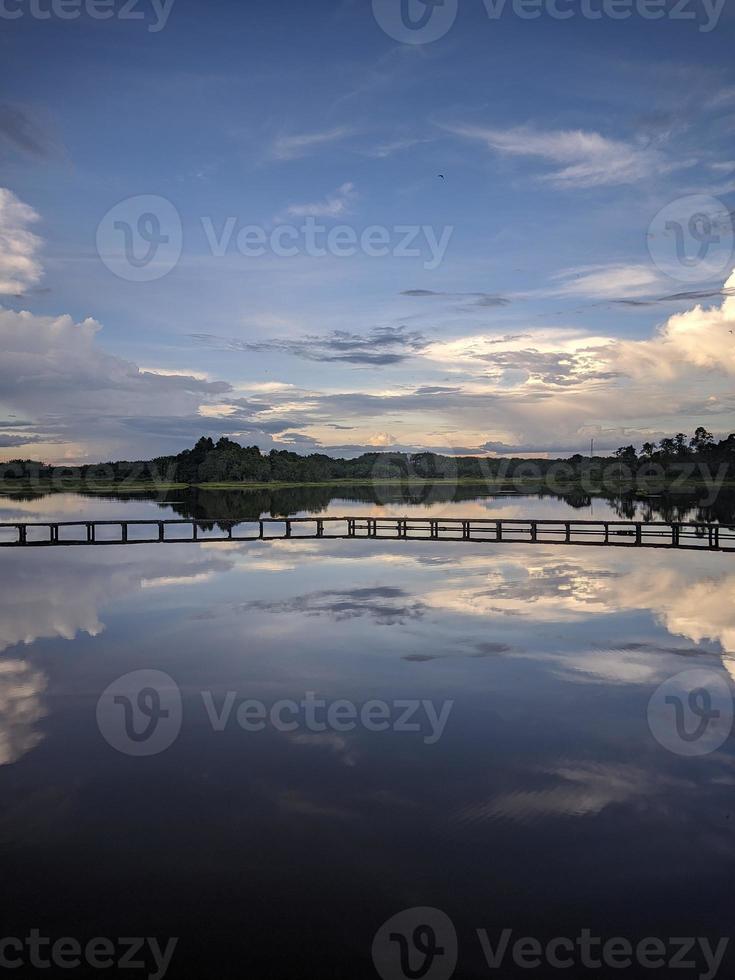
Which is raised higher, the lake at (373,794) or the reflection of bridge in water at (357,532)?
the reflection of bridge in water at (357,532)

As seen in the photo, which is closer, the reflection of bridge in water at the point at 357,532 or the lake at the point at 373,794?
the lake at the point at 373,794

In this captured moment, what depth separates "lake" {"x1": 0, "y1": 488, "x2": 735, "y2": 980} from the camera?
723 cm

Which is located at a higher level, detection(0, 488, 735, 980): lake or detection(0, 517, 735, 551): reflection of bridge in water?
detection(0, 517, 735, 551): reflection of bridge in water

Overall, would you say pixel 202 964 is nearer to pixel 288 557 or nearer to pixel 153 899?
pixel 153 899

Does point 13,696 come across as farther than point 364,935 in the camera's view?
Yes

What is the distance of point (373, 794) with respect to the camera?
33.1 feet

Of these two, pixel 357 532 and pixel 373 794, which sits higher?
pixel 357 532

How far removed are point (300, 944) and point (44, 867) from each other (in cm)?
354

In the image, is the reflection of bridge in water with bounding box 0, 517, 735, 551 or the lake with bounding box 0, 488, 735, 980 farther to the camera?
the reflection of bridge in water with bounding box 0, 517, 735, 551

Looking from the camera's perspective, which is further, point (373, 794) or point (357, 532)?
point (357, 532)

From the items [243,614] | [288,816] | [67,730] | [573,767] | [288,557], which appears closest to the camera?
[288,816]

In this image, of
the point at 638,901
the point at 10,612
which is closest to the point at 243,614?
the point at 10,612

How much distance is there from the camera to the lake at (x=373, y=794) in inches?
285

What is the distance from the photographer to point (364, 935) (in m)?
7.21
